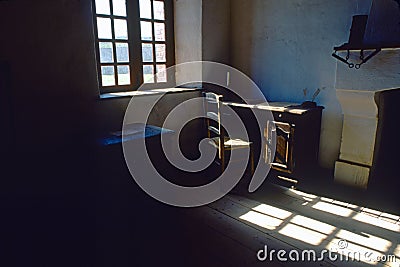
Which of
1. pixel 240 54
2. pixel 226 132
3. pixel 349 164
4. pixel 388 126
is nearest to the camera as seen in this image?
pixel 388 126

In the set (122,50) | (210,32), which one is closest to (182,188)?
(122,50)

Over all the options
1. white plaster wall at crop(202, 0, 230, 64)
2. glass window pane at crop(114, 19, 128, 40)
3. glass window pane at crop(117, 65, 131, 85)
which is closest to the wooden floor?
glass window pane at crop(117, 65, 131, 85)

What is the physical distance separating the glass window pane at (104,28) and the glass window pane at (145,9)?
378mm

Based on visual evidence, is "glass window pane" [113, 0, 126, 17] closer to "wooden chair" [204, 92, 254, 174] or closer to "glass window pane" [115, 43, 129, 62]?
"glass window pane" [115, 43, 129, 62]

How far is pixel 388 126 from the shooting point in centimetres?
254

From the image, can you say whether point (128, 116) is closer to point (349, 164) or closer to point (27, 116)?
point (27, 116)

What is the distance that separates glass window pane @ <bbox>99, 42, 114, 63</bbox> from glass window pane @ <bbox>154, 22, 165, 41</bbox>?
56 cm

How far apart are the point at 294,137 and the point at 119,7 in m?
1.95

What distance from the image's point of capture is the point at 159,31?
10.5 feet

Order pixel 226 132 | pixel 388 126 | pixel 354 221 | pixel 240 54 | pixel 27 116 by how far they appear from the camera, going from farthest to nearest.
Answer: pixel 240 54 → pixel 226 132 → pixel 388 126 → pixel 354 221 → pixel 27 116

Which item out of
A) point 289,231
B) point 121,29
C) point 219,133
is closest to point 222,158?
point 219,133

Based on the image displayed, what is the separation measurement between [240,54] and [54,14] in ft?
6.42

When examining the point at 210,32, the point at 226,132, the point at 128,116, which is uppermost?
the point at 210,32

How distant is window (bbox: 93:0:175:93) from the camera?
109 inches
